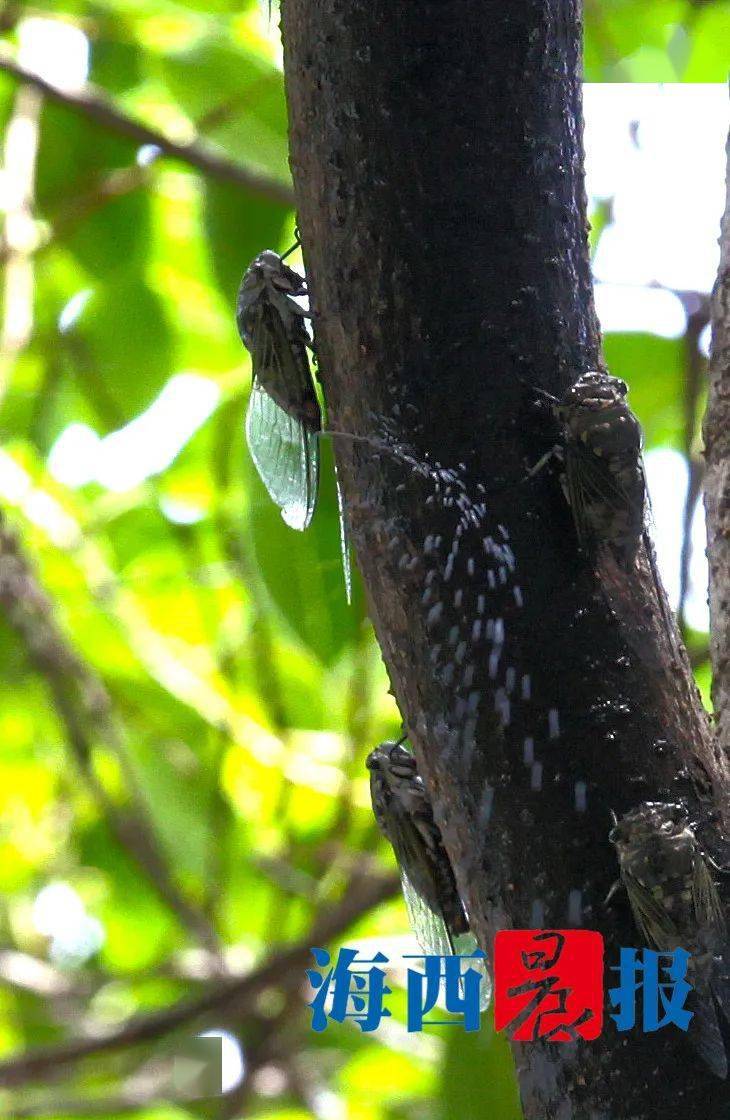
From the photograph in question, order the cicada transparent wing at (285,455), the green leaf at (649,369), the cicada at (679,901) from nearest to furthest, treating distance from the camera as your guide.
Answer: the cicada at (679,901) → the cicada transparent wing at (285,455) → the green leaf at (649,369)

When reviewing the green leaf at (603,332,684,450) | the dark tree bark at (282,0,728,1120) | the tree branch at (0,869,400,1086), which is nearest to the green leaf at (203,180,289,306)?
the green leaf at (603,332,684,450)

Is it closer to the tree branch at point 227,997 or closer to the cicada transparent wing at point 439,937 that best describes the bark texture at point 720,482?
the cicada transparent wing at point 439,937

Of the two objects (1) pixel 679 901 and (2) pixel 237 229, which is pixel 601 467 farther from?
(2) pixel 237 229

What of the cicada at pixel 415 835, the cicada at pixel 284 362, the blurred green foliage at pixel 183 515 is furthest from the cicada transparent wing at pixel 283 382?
the blurred green foliage at pixel 183 515

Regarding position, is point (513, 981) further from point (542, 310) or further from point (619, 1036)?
point (542, 310)

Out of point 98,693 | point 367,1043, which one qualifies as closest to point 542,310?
point 98,693

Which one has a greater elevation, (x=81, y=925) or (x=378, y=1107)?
(x=81, y=925)

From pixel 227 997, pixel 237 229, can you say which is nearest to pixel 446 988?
pixel 227 997
